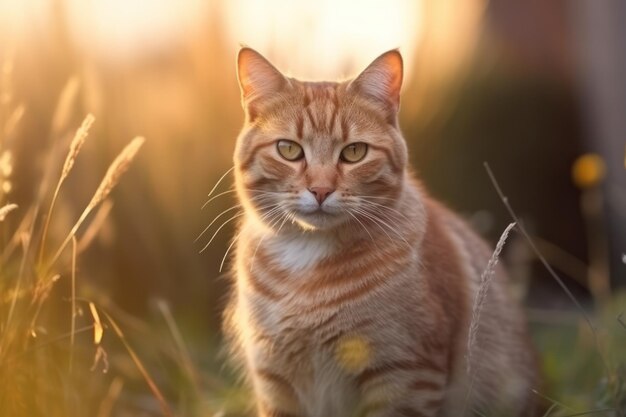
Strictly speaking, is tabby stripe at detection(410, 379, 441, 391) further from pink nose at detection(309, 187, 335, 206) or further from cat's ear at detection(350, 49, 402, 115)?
cat's ear at detection(350, 49, 402, 115)

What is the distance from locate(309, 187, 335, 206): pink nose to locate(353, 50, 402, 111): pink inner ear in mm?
363

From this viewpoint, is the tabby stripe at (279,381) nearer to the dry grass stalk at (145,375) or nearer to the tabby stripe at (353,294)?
the tabby stripe at (353,294)

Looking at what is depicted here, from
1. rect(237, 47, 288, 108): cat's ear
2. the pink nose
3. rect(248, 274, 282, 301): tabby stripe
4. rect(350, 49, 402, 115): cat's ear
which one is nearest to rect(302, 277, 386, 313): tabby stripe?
rect(248, 274, 282, 301): tabby stripe

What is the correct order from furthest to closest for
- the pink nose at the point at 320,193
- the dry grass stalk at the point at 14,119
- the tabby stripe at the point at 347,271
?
the tabby stripe at the point at 347,271 < the pink nose at the point at 320,193 < the dry grass stalk at the point at 14,119

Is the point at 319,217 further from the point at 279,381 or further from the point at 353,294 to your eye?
the point at 279,381

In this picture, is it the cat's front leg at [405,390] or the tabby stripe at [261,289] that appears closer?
the cat's front leg at [405,390]

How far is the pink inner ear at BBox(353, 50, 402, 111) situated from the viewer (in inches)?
101

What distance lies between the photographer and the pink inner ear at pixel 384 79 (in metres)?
2.56

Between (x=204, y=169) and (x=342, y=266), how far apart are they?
1.33m

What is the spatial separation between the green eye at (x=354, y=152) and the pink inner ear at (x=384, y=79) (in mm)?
157

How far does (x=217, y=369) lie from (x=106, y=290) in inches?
22.4

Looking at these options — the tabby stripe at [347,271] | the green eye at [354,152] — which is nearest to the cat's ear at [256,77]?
the green eye at [354,152]

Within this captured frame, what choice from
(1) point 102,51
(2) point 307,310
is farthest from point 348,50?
(2) point 307,310

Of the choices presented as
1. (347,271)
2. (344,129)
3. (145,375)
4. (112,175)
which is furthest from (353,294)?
(112,175)
